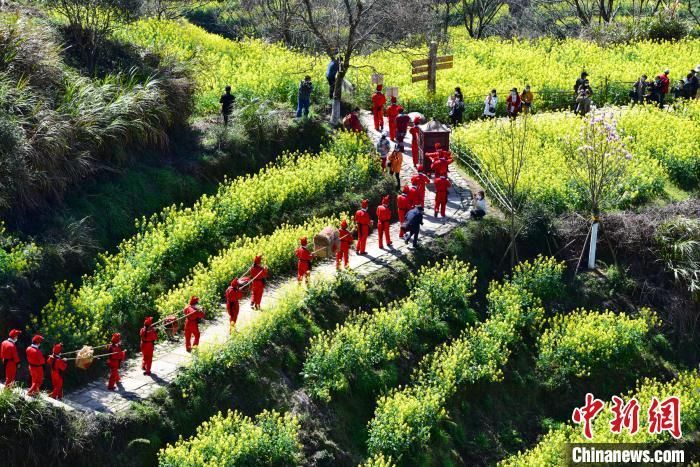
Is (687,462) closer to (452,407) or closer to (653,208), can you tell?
(452,407)

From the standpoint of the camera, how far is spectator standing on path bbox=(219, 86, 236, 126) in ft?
85.0

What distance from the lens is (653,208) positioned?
26.0 metres

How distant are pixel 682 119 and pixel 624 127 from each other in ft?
→ 7.68

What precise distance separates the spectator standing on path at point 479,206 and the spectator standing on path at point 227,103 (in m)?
7.02

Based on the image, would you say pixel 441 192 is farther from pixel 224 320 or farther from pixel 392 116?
pixel 224 320

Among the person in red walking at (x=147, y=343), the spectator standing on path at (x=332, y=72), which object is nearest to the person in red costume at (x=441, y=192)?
the spectator standing on path at (x=332, y=72)

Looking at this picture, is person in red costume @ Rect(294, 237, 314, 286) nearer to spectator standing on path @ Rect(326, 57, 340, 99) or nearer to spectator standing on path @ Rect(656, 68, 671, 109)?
spectator standing on path @ Rect(326, 57, 340, 99)

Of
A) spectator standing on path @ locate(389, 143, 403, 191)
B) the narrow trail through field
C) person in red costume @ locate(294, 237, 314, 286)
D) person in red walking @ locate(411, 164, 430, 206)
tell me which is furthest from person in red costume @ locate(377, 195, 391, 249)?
person in red costume @ locate(294, 237, 314, 286)

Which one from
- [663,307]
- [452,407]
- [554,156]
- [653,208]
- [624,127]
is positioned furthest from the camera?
[624,127]

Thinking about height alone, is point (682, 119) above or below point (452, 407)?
above

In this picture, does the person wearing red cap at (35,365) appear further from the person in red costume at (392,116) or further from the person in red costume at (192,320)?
the person in red costume at (392,116)

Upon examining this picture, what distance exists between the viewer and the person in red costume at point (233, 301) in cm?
1875

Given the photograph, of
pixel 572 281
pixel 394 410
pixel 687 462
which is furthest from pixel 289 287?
pixel 687 462

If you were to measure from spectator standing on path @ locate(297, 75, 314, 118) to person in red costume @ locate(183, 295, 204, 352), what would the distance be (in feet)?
33.3
